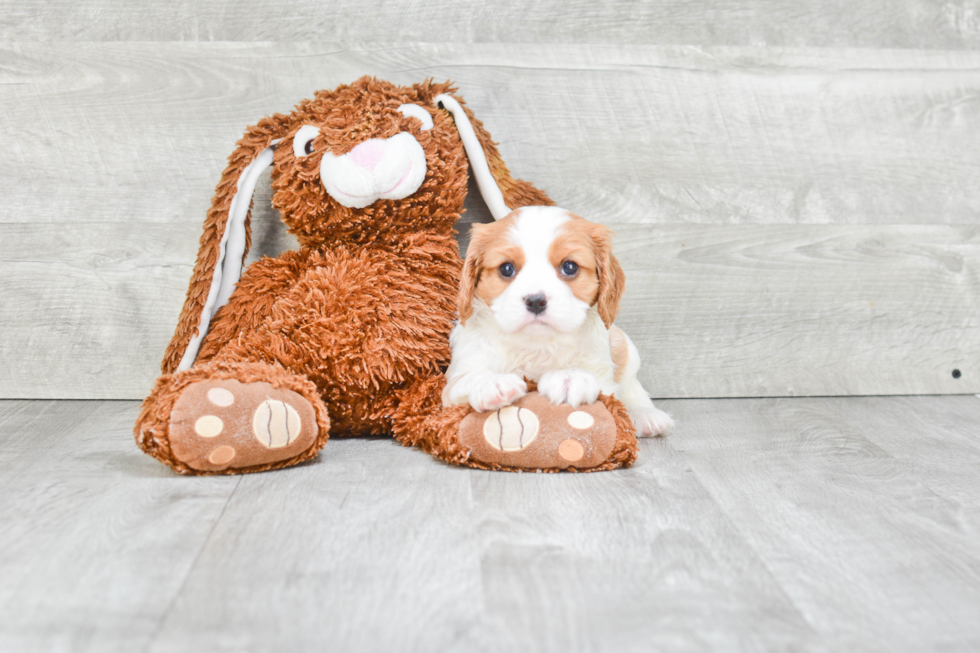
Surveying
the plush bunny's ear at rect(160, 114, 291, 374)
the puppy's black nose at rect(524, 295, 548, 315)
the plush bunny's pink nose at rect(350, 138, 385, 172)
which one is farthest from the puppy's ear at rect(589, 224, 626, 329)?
the plush bunny's ear at rect(160, 114, 291, 374)

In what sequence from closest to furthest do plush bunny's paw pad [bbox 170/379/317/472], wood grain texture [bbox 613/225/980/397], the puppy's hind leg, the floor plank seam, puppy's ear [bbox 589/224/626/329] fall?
the floor plank seam
plush bunny's paw pad [bbox 170/379/317/472]
puppy's ear [bbox 589/224/626/329]
the puppy's hind leg
wood grain texture [bbox 613/225/980/397]

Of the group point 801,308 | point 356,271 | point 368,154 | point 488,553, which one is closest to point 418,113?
point 368,154

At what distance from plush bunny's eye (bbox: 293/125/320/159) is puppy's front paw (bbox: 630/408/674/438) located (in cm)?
67

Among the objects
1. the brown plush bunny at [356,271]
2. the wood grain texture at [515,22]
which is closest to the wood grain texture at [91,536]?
the brown plush bunny at [356,271]

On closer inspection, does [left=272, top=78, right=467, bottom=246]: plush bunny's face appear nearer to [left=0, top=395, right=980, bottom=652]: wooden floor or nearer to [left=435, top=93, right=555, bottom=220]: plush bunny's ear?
[left=435, top=93, right=555, bottom=220]: plush bunny's ear

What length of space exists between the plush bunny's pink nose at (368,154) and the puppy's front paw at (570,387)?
40 cm

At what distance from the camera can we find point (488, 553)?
0.79 m

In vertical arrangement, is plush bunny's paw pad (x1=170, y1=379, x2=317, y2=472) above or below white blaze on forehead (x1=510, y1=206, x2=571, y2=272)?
below

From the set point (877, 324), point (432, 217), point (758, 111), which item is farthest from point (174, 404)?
point (877, 324)

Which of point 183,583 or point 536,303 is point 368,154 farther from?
point 183,583

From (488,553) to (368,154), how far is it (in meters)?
0.63

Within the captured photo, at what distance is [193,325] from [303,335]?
21 centimetres

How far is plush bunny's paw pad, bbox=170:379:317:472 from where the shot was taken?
0.96 metres

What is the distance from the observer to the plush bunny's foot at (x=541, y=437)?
102 centimetres
